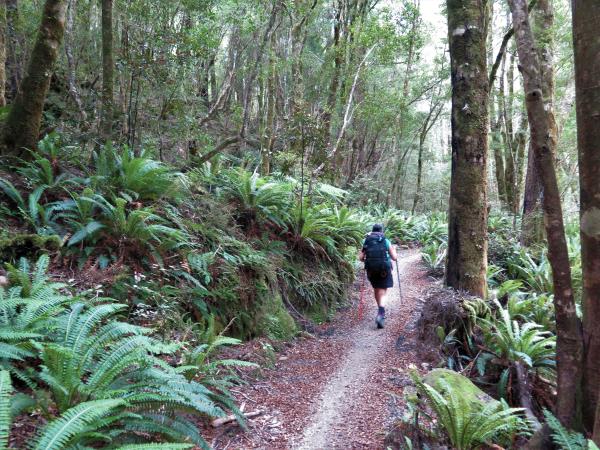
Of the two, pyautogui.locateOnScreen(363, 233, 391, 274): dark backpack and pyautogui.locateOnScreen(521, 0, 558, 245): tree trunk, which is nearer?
pyautogui.locateOnScreen(363, 233, 391, 274): dark backpack

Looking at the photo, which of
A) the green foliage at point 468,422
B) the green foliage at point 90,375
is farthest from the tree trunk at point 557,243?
the green foliage at point 90,375

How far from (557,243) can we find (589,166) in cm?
66

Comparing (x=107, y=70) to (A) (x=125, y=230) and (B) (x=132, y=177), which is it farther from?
(A) (x=125, y=230)

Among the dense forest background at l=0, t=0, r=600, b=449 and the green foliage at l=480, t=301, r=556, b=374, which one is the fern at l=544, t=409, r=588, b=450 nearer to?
the dense forest background at l=0, t=0, r=600, b=449

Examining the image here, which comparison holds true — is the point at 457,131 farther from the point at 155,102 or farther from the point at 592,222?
the point at 155,102

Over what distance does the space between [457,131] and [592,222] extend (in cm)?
327

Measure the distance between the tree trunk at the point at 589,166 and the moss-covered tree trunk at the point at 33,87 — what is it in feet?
21.4

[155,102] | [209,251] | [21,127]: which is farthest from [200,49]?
[209,251]

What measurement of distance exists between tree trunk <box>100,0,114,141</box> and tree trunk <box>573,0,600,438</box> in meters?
6.86

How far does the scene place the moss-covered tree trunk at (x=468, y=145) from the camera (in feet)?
19.3

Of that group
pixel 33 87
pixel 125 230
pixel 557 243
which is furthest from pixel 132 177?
pixel 557 243

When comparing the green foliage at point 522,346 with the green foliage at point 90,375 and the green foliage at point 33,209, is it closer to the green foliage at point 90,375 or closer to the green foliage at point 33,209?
the green foliage at point 90,375

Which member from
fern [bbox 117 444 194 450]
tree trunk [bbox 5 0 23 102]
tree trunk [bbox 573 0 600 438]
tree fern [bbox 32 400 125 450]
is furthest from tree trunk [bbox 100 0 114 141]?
tree trunk [bbox 573 0 600 438]

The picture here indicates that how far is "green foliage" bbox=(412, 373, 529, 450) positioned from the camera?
327cm
